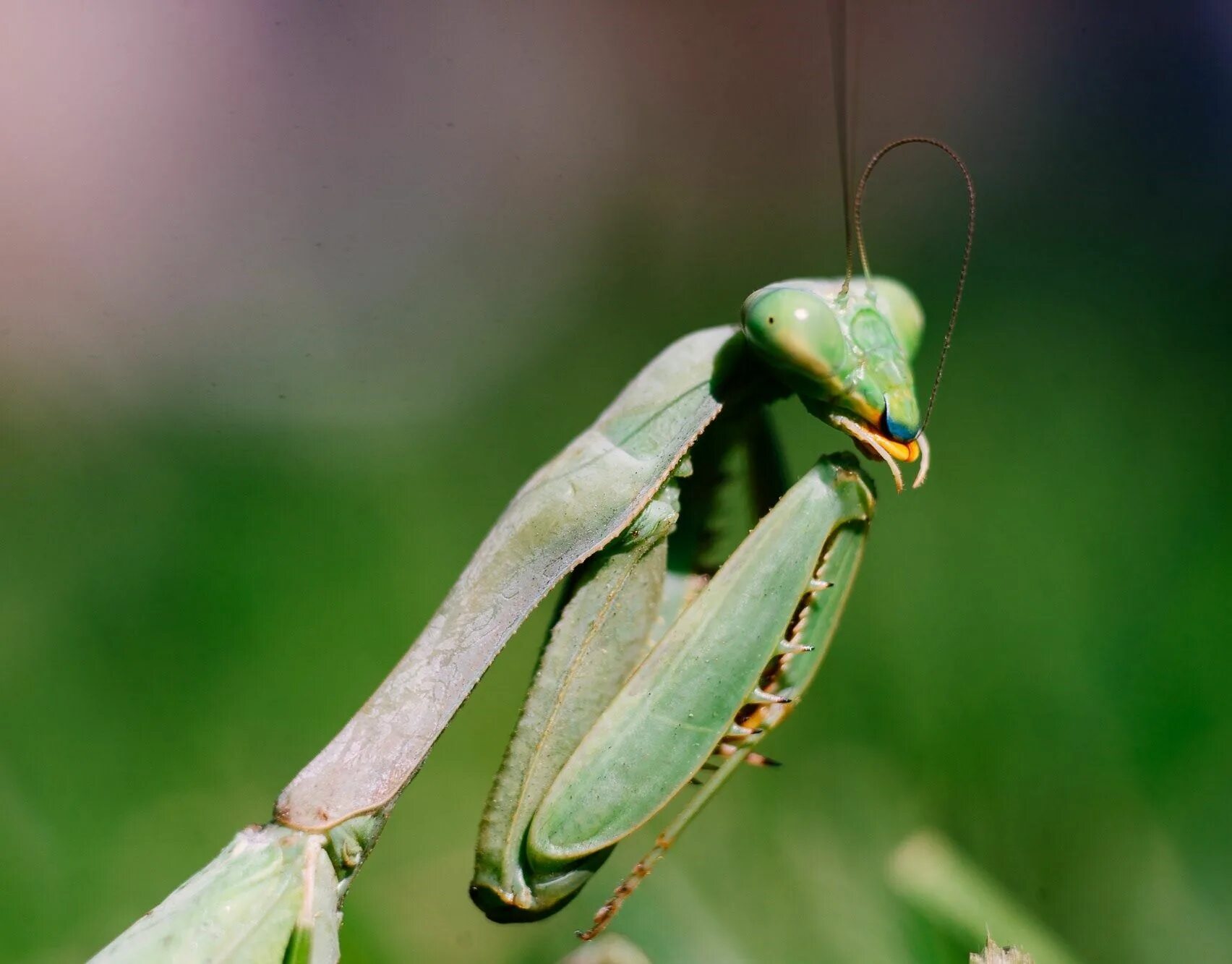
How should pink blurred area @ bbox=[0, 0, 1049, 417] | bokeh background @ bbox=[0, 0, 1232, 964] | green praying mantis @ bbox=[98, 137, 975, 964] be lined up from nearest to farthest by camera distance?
green praying mantis @ bbox=[98, 137, 975, 964], bokeh background @ bbox=[0, 0, 1232, 964], pink blurred area @ bbox=[0, 0, 1049, 417]

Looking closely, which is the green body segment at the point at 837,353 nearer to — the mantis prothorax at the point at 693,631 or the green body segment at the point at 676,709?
the mantis prothorax at the point at 693,631

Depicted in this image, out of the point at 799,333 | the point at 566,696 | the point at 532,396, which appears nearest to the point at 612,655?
the point at 566,696

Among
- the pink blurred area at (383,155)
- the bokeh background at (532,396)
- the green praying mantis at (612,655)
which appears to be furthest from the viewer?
the pink blurred area at (383,155)

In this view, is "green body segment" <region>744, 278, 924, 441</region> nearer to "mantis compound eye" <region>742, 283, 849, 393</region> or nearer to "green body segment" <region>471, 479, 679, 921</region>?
"mantis compound eye" <region>742, 283, 849, 393</region>

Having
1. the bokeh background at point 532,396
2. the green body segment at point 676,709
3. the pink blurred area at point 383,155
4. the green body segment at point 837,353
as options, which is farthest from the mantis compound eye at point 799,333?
the pink blurred area at point 383,155

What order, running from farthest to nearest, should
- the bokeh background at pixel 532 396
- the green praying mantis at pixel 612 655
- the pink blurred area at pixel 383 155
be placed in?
the pink blurred area at pixel 383 155 < the bokeh background at pixel 532 396 < the green praying mantis at pixel 612 655

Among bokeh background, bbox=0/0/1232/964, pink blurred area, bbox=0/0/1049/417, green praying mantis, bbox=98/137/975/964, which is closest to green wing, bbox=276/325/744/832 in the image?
green praying mantis, bbox=98/137/975/964

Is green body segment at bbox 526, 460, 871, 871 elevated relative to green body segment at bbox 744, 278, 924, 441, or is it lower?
lower

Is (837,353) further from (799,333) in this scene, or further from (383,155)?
(383,155)
